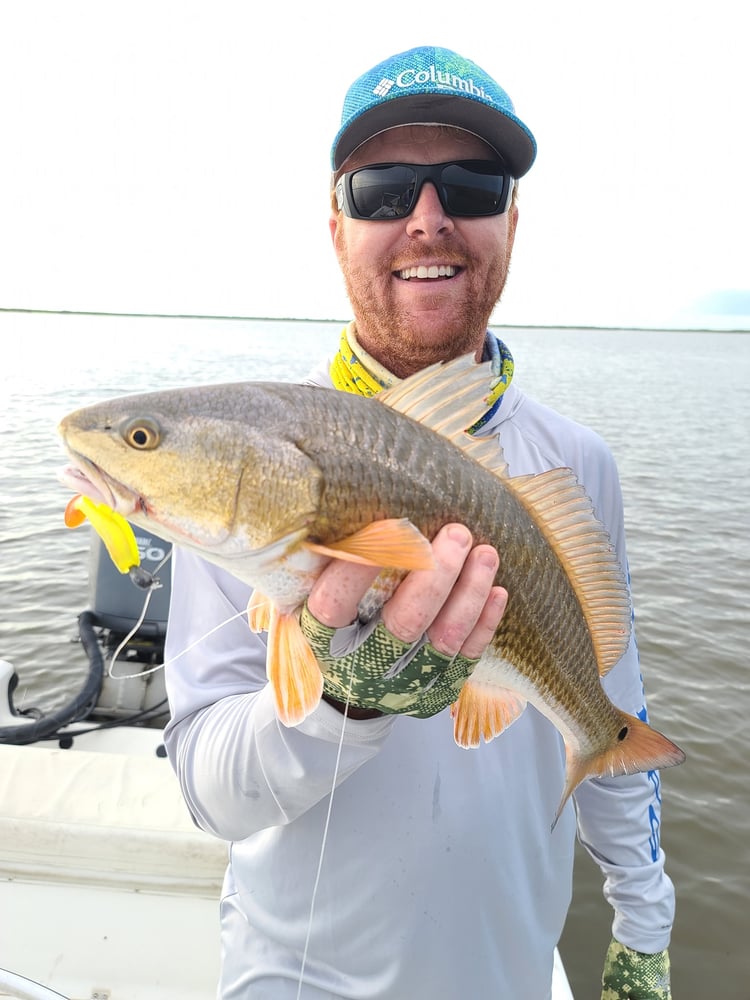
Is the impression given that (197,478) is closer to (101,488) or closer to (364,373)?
(101,488)

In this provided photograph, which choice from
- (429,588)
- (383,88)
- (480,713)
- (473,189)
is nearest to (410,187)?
(473,189)

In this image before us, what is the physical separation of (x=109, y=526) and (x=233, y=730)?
0.71 meters

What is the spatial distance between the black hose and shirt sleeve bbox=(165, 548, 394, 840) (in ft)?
10.9

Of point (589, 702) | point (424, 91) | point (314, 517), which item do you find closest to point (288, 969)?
point (589, 702)

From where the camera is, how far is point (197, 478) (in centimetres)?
166

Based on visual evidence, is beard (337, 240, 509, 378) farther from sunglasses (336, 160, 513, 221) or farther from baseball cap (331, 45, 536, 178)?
baseball cap (331, 45, 536, 178)

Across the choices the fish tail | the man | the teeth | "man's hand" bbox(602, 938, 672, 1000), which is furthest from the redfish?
"man's hand" bbox(602, 938, 672, 1000)

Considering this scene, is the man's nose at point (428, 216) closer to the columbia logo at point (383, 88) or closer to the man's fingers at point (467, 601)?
the columbia logo at point (383, 88)

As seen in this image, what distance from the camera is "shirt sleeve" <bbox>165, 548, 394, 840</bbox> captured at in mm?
1801

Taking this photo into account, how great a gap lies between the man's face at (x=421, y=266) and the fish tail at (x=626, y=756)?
156cm

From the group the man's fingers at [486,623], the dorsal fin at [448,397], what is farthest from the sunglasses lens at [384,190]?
the man's fingers at [486,623]

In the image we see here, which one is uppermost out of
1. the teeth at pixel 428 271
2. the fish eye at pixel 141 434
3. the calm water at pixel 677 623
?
the teeth at pixel 428 271

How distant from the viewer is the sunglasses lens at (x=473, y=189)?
Result: 2521 millimetres

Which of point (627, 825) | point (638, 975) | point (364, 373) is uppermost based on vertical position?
point (364, 373)
